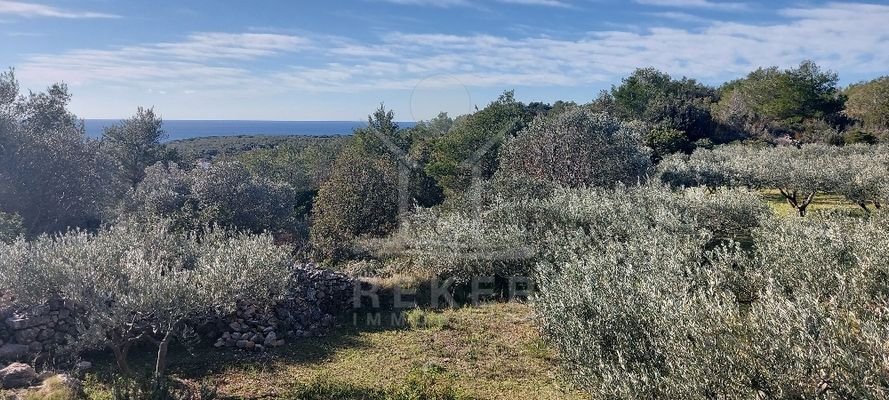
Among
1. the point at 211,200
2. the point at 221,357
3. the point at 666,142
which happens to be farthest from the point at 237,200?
the point at 666,142

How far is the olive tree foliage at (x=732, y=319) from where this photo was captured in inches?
229

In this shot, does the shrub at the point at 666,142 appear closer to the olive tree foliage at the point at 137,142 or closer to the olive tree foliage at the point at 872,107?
the olive tree foliage at the point at 872,107

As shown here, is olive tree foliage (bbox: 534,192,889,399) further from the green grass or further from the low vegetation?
the green grass

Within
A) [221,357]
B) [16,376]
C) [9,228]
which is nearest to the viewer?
[16,376]

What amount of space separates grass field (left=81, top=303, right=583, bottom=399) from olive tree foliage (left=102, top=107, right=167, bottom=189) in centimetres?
2929

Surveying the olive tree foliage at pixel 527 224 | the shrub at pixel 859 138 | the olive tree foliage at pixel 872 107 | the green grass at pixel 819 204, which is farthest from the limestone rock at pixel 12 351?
the olive tree foliage at pixel 872 107

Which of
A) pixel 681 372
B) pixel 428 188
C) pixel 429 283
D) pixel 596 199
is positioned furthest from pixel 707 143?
pixel 681 372

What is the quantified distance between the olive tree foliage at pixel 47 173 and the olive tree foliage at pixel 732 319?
71.4 ft

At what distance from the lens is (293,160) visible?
4834cm

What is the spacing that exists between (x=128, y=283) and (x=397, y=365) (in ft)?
19.6

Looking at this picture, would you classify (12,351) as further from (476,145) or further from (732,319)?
(476,145)

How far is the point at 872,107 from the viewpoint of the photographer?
54625 mm

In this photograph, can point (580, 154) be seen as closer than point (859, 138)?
Yes

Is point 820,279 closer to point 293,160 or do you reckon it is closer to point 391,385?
point 391,385
